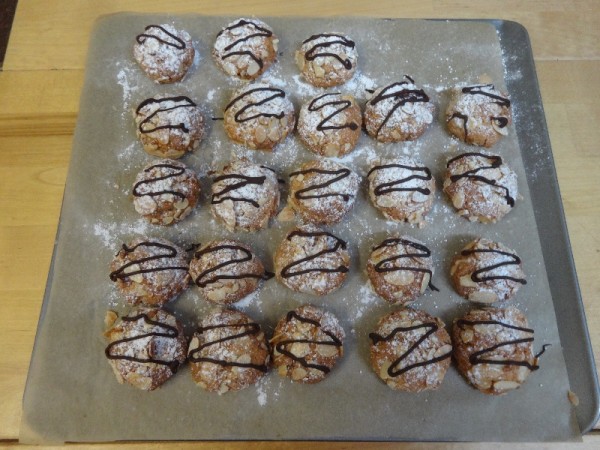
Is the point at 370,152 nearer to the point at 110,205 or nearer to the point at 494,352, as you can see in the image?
the point at 494,352

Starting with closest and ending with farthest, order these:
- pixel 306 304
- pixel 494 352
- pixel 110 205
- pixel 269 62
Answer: pixel 494 352 → pixel 306 304 → pixel 110 205 → pixel 269 62

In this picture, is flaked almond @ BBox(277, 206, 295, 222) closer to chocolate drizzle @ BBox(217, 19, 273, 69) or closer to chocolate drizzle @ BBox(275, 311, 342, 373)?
chocolate drizzle @ BBox(275, 311, 342, 373)

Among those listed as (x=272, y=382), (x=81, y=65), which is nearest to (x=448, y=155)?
(x=272, y=382)

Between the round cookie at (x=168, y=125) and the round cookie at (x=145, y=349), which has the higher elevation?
the round cookie at (x=168, y=125)

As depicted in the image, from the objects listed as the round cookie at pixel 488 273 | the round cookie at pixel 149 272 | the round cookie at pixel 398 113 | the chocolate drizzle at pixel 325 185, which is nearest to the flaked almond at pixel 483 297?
the round cookie at pixel 488 273

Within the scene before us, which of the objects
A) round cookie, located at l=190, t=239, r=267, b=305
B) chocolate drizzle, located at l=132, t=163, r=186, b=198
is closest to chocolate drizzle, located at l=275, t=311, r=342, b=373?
round cookie, located at l=190, t=239, r=267, b=305

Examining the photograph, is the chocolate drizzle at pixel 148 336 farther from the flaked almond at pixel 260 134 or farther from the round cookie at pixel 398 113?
the round cookie at pixel 398 113
